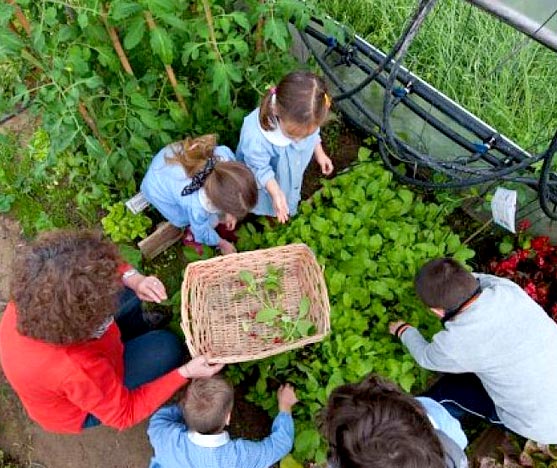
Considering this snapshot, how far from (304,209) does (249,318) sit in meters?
0.71

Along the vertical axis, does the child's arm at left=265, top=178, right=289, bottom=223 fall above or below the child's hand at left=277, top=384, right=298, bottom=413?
above

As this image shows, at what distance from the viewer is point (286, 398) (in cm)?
253

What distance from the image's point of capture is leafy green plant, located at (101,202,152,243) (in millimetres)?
3102

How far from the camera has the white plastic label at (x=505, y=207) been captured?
2.36m

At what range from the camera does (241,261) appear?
2.65m

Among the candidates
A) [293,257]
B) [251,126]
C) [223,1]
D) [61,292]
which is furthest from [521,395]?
[223,1]

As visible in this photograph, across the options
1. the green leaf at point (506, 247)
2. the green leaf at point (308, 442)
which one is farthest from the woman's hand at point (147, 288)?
the green leaf at point (506, 247)

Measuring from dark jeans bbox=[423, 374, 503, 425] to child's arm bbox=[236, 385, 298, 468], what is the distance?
0.82 meters

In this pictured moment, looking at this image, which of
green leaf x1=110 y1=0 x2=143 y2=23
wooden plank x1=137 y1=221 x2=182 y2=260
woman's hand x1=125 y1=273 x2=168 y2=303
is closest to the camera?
green leaf x1=110 y1=0 x2=143 y2=23

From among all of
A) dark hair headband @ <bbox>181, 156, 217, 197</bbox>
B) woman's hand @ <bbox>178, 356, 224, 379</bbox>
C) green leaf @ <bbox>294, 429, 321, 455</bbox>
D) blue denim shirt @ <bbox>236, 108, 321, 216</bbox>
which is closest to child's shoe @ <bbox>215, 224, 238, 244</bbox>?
blue denim shirt @ <bbox>236, 108, 321, 216</bbox>

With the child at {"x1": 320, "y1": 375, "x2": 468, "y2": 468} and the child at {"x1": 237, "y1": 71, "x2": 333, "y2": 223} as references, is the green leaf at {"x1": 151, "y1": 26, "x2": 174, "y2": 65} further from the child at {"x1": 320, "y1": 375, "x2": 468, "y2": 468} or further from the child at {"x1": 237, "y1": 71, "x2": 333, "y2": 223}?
the child at {"x1": 320, "y1": 375, "x2": 468, "y2": 468}

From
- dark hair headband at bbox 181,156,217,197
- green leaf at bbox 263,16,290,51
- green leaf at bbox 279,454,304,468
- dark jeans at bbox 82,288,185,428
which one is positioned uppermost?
green leaf at bbox 263,16,290,51

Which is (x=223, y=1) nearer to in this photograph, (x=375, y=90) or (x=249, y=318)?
(x=375, y=90)

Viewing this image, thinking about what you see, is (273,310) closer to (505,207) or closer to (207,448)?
(207,448)
